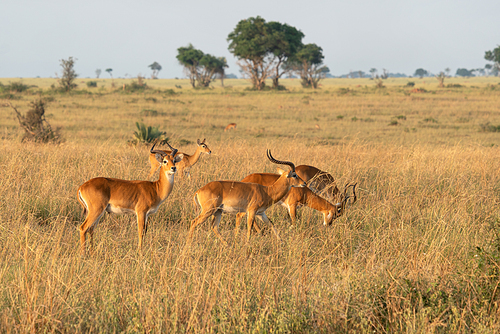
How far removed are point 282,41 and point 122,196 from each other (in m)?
47.9

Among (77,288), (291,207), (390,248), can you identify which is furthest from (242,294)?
(291,207)

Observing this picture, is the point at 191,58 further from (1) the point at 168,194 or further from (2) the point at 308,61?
(1) the point at 168,194

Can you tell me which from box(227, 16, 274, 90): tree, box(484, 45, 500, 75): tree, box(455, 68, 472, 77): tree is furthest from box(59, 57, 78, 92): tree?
box(455, 68, 472, 77): tree

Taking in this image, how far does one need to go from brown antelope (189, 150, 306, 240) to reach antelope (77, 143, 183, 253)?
0.37 meters

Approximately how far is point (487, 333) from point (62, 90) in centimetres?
3806

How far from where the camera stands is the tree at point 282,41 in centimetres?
4969

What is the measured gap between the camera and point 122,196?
409 cm

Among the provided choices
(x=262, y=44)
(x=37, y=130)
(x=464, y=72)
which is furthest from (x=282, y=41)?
(x=464, y=72)

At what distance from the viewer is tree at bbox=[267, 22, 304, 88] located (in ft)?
163

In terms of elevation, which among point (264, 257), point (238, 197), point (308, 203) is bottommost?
point (264, 257)

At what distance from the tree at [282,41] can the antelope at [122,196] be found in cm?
4604

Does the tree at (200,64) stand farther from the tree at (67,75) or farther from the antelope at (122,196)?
the antelope at (122,196)

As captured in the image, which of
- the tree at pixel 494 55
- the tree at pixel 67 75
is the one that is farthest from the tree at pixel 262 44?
the tree at pixel 494 55

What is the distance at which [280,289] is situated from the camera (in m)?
3.18
